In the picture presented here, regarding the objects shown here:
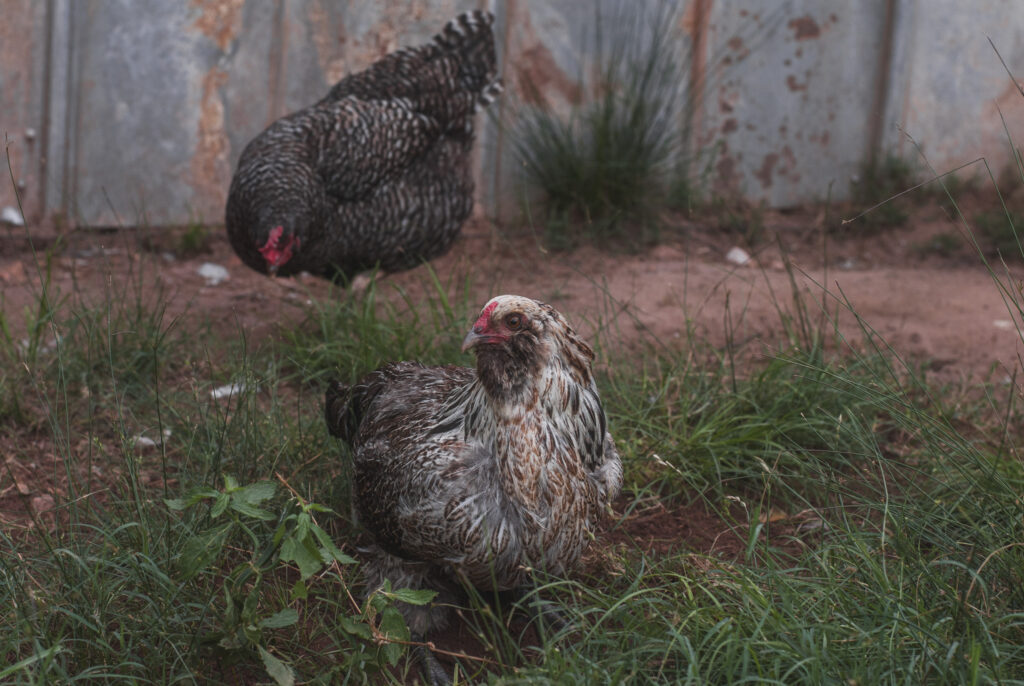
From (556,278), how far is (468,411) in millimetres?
2999

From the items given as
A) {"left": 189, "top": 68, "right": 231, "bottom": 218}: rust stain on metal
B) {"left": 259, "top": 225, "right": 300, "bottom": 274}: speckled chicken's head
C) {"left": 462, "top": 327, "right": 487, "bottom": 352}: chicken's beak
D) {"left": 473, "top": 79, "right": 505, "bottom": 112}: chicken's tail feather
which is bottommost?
{"left": 259, "top": 225, "right": 300, "bottom": 274}: speckled chicken's head

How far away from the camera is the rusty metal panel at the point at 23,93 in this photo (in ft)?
19.1

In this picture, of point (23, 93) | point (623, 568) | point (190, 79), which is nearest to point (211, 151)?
point (190, 79)

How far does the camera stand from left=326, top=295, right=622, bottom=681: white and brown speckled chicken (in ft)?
8.27

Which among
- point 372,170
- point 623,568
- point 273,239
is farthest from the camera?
point 372,170

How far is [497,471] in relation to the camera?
254 centimetres

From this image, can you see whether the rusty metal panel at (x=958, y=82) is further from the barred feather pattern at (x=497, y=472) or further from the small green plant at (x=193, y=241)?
the barred feather pattern at (x=497, y=472)

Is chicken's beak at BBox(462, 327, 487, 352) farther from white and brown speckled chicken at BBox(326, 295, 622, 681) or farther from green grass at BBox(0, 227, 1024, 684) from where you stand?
green grass at BBox(0, 227, 1024, 684)

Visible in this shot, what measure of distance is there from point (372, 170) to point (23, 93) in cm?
244

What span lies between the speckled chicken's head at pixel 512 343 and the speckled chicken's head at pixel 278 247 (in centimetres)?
215

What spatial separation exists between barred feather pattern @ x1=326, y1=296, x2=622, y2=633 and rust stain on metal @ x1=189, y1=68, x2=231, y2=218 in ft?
13.0

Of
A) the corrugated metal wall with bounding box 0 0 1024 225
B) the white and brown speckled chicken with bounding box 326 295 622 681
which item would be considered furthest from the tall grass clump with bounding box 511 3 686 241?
the white and brown speckled chicken with bounding box 326 295 622 681

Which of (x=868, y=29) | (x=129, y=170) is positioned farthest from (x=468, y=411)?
(x=868, y=29)

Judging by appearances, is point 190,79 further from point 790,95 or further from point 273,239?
point 790,95
